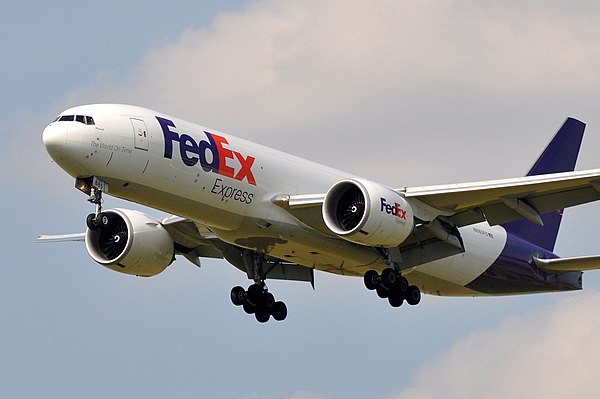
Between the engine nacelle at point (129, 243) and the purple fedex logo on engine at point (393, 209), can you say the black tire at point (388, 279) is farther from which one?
the engine nacelle at point (129, 243)

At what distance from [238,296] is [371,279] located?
4.98 metres

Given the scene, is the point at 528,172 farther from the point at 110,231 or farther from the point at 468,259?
the point at 110,231

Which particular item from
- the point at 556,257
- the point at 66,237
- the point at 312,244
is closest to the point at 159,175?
the point at 312,244

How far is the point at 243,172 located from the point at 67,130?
5263 mm

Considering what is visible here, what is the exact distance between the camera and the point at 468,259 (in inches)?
1868

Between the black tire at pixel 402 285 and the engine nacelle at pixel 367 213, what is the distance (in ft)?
7.21

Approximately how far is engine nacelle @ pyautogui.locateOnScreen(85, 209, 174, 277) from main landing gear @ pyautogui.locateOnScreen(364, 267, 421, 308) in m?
6.88

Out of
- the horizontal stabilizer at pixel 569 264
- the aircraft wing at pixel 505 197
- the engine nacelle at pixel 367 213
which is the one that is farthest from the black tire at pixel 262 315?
the horizontal stabilizer at pixel 569 264

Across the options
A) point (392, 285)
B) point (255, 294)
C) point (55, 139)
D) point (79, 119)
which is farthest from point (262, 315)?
point (55, 139)

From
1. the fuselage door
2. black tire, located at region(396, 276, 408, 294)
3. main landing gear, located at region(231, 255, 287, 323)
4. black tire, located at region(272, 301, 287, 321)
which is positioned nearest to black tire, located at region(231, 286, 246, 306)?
main landing gear, located at region(231, 255, 287, 323)

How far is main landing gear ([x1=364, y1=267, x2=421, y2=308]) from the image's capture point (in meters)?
44.4

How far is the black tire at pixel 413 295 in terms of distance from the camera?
44844 mm

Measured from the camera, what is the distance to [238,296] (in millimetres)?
47500

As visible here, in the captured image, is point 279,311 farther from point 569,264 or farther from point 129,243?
point 569,264
